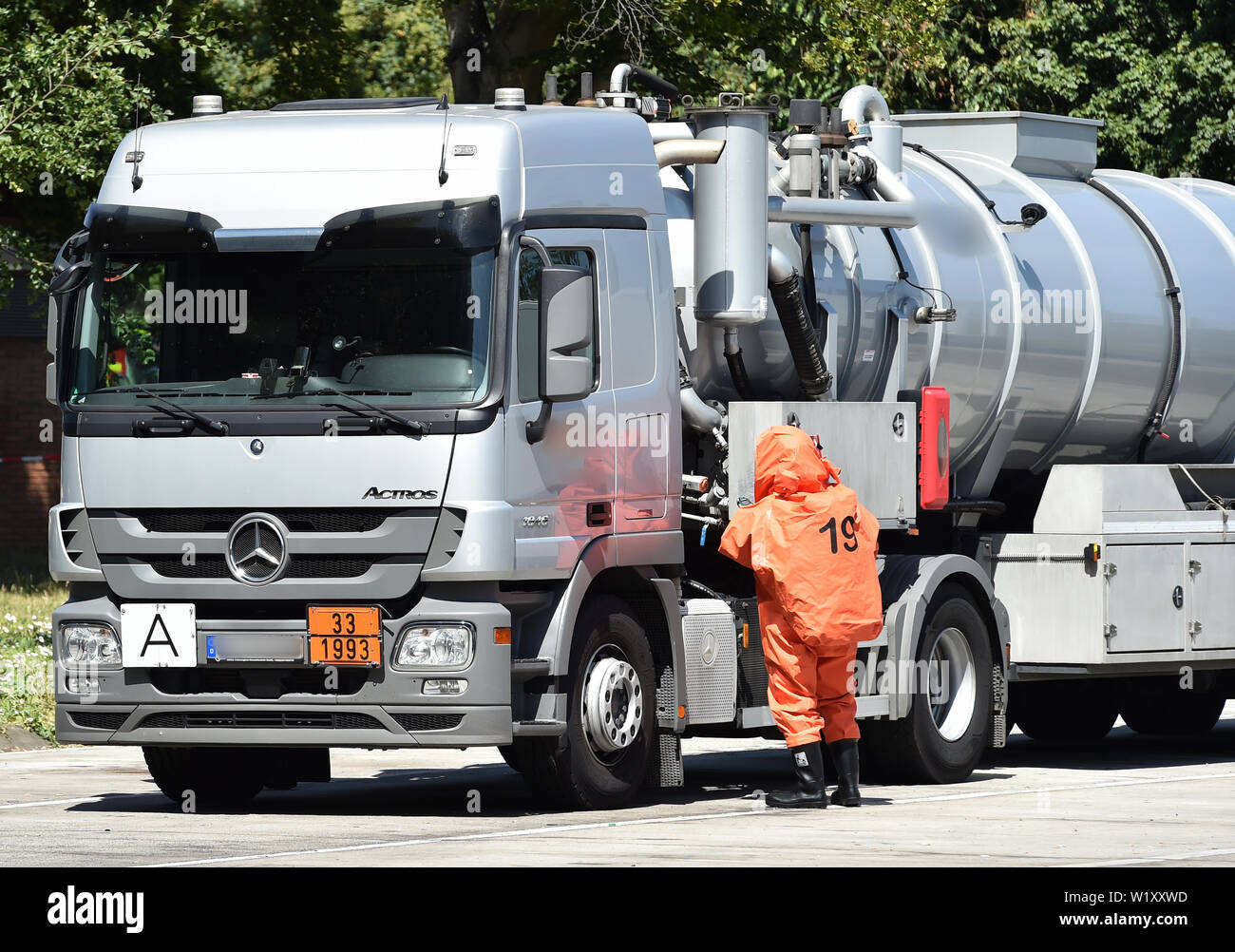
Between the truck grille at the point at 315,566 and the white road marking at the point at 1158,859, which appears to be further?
the truck grille at the point at 315,566

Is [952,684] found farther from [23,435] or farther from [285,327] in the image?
[23,435]

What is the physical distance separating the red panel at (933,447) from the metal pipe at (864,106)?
1594 mm

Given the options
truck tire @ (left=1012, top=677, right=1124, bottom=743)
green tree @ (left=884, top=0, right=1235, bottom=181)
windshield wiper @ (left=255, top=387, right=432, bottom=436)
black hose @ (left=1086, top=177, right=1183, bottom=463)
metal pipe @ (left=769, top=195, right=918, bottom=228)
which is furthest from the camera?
green tree @ (left=884, top=0, right=1235, bottom=181)

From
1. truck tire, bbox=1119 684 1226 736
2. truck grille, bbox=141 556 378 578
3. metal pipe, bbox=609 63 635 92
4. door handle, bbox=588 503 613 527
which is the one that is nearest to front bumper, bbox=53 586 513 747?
truck grille, bbox=141 556 378 578

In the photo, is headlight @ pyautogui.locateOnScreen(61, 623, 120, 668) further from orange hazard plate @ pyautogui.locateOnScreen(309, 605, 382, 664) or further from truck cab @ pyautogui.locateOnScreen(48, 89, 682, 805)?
orange hazard plate @ pyautogui.locateOnScreen(309, 605, 382, 664)

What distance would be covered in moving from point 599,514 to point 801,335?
5.79 feet

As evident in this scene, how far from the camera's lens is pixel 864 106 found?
13.7 meters

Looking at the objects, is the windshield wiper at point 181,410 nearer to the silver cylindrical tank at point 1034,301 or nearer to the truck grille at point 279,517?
the truck grille at point 279,517

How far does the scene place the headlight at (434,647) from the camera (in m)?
10.7

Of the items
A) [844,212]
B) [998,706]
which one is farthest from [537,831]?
[998,706]

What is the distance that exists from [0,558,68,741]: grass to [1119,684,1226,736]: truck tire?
23.9 ft

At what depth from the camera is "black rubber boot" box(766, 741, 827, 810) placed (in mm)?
→ 11523

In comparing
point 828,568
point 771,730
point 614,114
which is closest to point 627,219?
point 614,114
